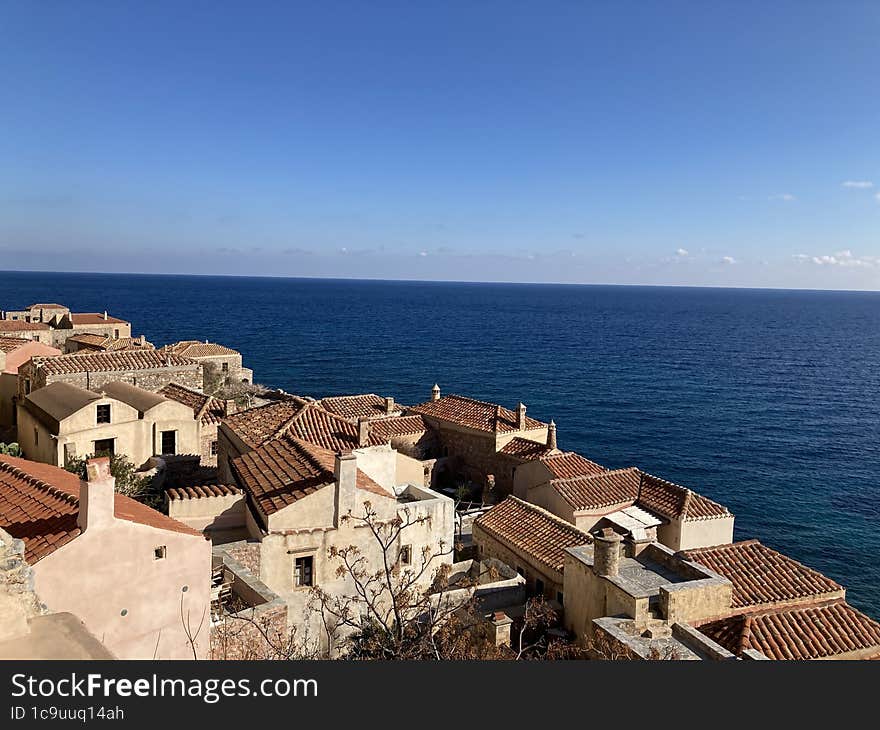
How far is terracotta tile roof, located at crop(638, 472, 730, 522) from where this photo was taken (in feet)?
87.4

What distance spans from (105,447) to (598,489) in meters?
19.5

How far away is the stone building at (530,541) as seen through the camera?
20.6 metres

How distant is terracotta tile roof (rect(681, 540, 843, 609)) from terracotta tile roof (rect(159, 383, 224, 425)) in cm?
2145

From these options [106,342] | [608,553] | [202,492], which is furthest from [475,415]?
[106,342]

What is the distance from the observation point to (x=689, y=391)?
8119 centimetres

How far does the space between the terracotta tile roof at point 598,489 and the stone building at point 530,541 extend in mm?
3143

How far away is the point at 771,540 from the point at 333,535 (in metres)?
29.8

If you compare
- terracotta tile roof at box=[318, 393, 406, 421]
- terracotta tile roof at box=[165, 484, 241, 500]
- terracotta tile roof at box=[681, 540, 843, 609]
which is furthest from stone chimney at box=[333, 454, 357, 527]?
terracotta tile roof at box=[318, 393, 406, 421]

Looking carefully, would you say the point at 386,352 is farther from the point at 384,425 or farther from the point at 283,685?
the point at 283,685

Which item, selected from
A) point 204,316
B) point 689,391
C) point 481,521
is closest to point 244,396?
point 481,521

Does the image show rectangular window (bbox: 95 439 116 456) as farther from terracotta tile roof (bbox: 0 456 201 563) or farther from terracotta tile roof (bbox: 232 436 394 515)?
terracotta tile roof (bbox: 0 456 201 563)

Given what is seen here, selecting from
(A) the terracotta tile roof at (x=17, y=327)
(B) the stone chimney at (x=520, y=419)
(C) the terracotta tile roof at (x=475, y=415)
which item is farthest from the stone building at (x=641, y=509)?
(A) the terracotta tile roof at (x=17, y=327)

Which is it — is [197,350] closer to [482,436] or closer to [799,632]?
[482,436]

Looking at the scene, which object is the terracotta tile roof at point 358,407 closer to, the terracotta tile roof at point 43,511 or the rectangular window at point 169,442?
the rectangular window at point 169,442
